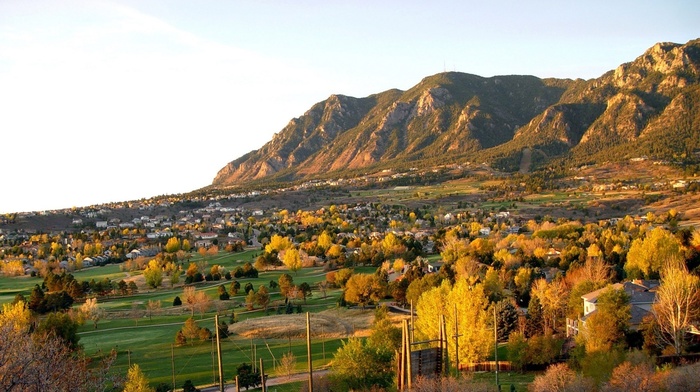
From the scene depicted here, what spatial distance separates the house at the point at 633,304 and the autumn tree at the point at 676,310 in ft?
5.10

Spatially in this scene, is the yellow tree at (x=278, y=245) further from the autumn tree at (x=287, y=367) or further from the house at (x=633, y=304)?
the autumn tree at (x=287, y=367)

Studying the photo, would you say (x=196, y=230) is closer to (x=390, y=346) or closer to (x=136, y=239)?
(x=136, y=239)

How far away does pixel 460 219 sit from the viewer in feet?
397

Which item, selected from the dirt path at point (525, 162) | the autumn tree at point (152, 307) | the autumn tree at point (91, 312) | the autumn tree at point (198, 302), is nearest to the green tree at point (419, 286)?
the autumn tree at point (198, 302)

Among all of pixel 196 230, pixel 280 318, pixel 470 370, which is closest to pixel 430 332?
pixel 470 370

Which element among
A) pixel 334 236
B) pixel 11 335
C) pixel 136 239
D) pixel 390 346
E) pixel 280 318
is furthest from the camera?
pixel 136 239

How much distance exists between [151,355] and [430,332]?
19.2 m

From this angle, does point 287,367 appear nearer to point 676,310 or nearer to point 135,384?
point 135,384

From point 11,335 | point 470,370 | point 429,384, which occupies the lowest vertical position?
point 470,370

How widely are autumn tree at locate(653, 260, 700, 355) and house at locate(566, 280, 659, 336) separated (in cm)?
155

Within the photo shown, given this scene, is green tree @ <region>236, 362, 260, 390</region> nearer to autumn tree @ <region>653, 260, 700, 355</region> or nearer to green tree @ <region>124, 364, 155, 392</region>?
green tree @ <region>124, 364, 155, 392</region>

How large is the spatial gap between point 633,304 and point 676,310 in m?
4.53

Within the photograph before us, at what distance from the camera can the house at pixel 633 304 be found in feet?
135

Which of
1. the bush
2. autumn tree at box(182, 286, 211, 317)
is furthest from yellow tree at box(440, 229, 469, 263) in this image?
the bush
